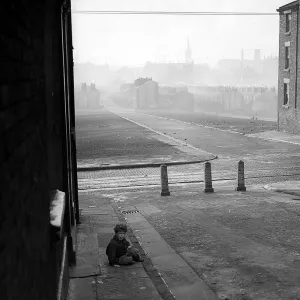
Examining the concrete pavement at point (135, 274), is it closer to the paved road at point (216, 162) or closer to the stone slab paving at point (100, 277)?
the stone slab paving at point (100, 277)

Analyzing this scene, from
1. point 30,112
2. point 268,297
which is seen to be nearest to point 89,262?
point 268,297

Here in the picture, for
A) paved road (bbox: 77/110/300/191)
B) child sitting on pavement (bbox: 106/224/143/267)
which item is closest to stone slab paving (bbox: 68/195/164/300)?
child sitting on pavement (bbox: 106/224/143/267)

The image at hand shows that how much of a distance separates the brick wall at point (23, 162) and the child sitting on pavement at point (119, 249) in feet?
13.1

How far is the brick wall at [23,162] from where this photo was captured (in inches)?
84.0

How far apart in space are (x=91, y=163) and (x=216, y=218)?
12878 mm

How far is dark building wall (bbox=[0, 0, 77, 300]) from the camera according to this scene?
213cm

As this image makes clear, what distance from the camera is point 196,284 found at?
7863mm

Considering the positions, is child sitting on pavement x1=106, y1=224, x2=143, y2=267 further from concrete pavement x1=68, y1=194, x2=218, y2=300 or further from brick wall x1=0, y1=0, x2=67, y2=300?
brick wall x1=0, y1=0, x2=67, y2=300

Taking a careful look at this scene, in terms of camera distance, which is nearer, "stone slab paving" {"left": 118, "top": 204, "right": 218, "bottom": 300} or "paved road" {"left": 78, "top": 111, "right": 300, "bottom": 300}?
"stone slab paving" {"left": 118, "top": 204, "right": 218, "bottom": 300}

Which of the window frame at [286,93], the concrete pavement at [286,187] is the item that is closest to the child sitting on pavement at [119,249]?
the concrete pavement at [286,187]

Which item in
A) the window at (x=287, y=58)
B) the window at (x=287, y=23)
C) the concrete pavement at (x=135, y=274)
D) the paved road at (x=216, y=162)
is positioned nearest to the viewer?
the concrete pavement at (x=135, y=274)

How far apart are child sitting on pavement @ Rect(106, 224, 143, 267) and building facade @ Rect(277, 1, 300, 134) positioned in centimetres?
3023

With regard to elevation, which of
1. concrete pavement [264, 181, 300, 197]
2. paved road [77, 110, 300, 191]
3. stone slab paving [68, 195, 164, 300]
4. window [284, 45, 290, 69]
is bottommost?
paved road [77, 110, 300, 191]

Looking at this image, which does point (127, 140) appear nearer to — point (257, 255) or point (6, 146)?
point (257, 255)
